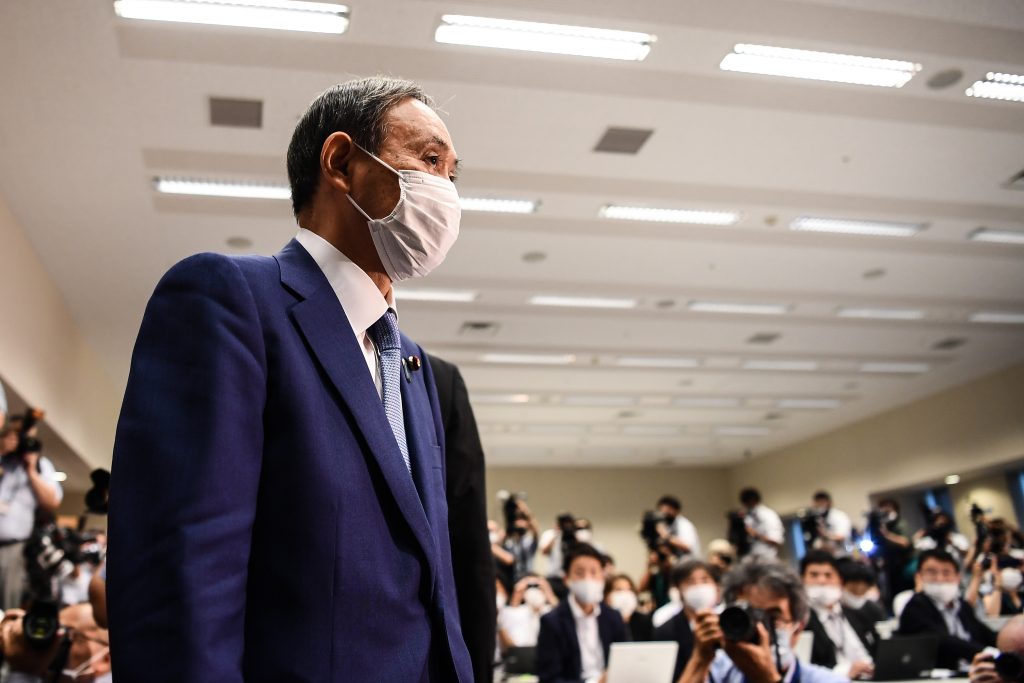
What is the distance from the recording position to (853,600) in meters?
6.16

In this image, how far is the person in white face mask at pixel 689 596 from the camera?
4.91 meters

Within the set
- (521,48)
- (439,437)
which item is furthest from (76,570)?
(439,437)

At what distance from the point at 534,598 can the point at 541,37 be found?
461cm

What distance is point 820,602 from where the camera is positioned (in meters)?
5.20

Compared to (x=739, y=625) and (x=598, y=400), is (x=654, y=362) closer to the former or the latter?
(x=598, y=400)

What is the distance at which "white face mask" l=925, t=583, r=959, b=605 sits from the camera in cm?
557

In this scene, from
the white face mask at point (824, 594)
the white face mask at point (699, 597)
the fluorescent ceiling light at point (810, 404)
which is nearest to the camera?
the white face mask at point (824, 594)

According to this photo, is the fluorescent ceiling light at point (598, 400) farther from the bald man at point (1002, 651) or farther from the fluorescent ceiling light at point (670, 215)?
the bald man at point (1002, 651)

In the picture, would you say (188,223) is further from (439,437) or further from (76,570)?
(439,437)

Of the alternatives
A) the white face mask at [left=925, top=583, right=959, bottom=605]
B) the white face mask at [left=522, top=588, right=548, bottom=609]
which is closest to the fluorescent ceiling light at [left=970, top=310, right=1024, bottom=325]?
the white face mask at [left=925, top=583, right=959, bottom=605]

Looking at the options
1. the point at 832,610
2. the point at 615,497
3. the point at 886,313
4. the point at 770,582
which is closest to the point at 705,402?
the point at 886,313

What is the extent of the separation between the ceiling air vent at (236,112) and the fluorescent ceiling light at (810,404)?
1092 cm

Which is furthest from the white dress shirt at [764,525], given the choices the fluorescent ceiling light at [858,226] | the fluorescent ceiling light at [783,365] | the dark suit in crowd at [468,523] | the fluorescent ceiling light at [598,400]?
the dark suit in crowd at [468,523]

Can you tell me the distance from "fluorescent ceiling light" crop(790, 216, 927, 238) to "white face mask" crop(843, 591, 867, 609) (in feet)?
10.4
